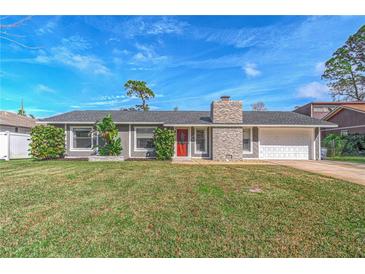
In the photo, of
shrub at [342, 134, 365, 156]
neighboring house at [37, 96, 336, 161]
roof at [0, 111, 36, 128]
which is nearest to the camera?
neighboring house at [37, 96, 336, 161]

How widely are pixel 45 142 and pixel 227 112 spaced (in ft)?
36.8

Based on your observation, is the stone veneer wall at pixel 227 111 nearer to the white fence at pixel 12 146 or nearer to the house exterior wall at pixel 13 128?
the white fence at pixel 12 146

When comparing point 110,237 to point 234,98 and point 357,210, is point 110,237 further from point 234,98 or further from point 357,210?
point 234,98

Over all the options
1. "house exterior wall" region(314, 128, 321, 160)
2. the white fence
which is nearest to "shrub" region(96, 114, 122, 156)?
the white fence

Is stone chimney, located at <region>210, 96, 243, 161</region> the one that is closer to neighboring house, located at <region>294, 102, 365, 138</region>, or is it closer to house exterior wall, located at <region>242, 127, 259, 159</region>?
house exterior wall, located at <region>242, 127, 259, 159</region>

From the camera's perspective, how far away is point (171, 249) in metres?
2.46

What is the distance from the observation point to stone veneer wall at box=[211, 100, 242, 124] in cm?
1244

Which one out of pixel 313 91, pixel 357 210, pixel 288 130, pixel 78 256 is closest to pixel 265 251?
pixel 78 256

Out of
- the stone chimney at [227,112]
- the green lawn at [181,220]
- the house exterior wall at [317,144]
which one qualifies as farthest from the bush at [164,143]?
the house exterior wall at [317,144]


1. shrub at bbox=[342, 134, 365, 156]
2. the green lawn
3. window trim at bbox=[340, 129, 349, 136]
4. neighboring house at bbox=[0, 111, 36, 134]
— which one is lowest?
the green lawn

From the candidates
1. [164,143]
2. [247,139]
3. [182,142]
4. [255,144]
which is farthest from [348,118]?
[164,143]

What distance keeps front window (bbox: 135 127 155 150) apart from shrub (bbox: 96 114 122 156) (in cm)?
132

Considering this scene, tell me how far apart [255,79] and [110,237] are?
1635 cm

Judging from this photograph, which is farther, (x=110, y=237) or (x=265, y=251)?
(x=110, y=237)
